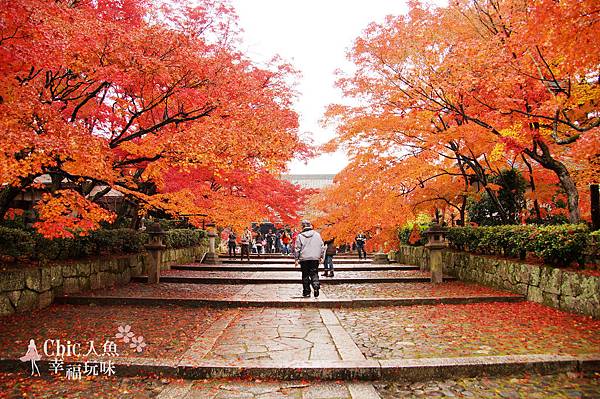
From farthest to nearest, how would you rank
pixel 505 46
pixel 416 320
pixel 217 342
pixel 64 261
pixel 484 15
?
pixel 484 15 < pixel 64 261 < pixel 505 46 < pixel 416 320 < pixel 217 342

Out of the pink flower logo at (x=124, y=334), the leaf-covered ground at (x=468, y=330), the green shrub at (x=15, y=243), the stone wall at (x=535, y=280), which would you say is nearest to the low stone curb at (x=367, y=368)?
the leaf-covered ground at (x=468, y=330)

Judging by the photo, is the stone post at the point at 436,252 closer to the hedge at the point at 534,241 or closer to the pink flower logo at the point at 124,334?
the hedge at the point at 534,241

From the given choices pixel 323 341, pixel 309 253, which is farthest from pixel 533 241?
pixel 323 341

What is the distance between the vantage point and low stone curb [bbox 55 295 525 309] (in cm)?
838

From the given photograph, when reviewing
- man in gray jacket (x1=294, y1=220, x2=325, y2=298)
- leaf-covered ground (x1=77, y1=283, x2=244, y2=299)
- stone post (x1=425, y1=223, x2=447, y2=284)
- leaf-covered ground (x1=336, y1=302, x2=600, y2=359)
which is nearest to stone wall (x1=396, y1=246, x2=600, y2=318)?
leaf-covered ground (x1=336, y1=302, x2=600, y2=359)

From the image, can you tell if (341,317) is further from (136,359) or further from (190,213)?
(190,213)

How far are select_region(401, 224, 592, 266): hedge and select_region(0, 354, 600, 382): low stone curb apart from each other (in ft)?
12.6

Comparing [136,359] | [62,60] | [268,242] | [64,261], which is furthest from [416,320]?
[268,242]

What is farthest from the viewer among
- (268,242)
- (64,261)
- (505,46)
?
(268,242)

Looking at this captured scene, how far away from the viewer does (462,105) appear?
1021 centimetres

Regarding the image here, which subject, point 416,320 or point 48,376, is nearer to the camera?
point 48,376

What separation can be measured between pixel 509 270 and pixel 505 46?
19.0 feet

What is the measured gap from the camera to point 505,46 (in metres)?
8.44

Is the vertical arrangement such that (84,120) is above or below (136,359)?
above
